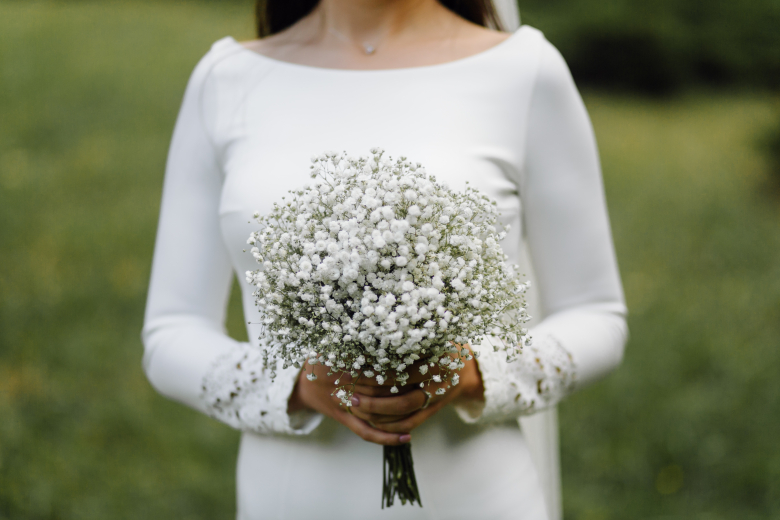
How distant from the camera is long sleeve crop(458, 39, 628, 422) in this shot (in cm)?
166

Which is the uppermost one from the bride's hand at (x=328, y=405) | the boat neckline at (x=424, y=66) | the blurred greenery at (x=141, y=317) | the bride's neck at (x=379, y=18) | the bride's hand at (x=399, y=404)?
the bride's neck at (x=379, y=18)

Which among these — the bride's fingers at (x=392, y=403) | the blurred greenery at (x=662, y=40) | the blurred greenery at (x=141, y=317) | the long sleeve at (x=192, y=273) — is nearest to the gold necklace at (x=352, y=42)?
the long sleeve at (x=192, y=273)

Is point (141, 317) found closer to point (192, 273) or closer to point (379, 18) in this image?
point (192, 273)

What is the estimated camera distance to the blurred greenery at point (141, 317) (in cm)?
377

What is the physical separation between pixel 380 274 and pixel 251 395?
25.6 inches

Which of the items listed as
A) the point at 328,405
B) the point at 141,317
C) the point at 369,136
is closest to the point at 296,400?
the point at 328,405

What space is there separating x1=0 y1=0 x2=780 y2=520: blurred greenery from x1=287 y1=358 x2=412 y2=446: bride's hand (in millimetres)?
2421

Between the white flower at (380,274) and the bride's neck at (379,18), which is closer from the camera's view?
the white flower at (380,274)

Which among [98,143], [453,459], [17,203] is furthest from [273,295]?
[98,143]

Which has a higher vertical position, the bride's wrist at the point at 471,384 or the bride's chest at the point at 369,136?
the bride's chest at the point at 369,136

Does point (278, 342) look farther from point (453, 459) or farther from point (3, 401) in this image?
point (3, 401)

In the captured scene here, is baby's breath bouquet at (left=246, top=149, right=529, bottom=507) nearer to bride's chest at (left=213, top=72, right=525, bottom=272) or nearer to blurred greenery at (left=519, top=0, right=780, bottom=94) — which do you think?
bride's chest at (left=213, top=72, right=525, bottom=272)

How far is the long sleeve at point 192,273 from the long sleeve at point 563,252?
64cm

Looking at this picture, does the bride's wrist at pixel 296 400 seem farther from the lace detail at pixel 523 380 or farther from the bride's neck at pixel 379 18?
the bride's neck at pixel 379 18
